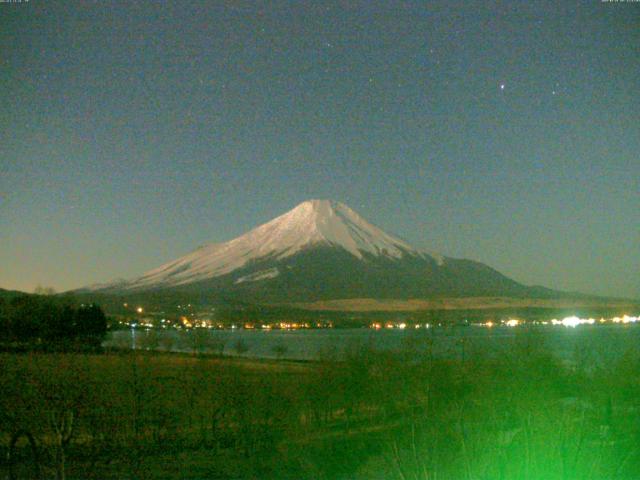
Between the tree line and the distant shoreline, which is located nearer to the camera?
the tree line

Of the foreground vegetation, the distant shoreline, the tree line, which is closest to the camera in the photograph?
the foreground vegetation

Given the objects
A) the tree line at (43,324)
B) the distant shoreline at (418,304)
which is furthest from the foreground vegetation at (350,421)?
the distant shoreline at (418,304)

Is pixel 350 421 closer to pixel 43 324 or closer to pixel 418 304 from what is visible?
pixel 43 324

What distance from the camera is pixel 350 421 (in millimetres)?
18375

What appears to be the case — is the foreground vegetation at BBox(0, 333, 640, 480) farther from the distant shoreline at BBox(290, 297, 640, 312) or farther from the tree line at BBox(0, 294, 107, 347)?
the distant shoreline at BBox(290, 297, 640, 312)

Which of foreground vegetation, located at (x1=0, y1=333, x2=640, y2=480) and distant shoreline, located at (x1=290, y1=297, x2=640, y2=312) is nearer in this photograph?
foreground vegetation, located at (x1=0, y1=333, x2=640, y2=480)

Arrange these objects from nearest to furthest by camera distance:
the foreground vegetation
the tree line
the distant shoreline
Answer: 1. the foreground vegetation
2. the tree line
3. the distant shoreline

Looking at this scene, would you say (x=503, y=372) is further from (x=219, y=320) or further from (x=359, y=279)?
(x=359, y=279)

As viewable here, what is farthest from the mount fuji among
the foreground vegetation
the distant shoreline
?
the foreground vegetation

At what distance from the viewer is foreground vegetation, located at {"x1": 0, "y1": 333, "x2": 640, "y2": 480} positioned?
4.64 metres

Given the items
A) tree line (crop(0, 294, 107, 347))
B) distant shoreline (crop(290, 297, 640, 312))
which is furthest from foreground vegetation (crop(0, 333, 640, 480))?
distant shoreline (crop(290, 297, 640, 312))

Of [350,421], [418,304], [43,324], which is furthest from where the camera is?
[418,304]

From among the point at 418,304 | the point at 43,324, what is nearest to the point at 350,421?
the point at 43,324

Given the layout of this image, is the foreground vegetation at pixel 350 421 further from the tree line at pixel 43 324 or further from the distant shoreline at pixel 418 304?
the distant shoreline at pixel 418 304
